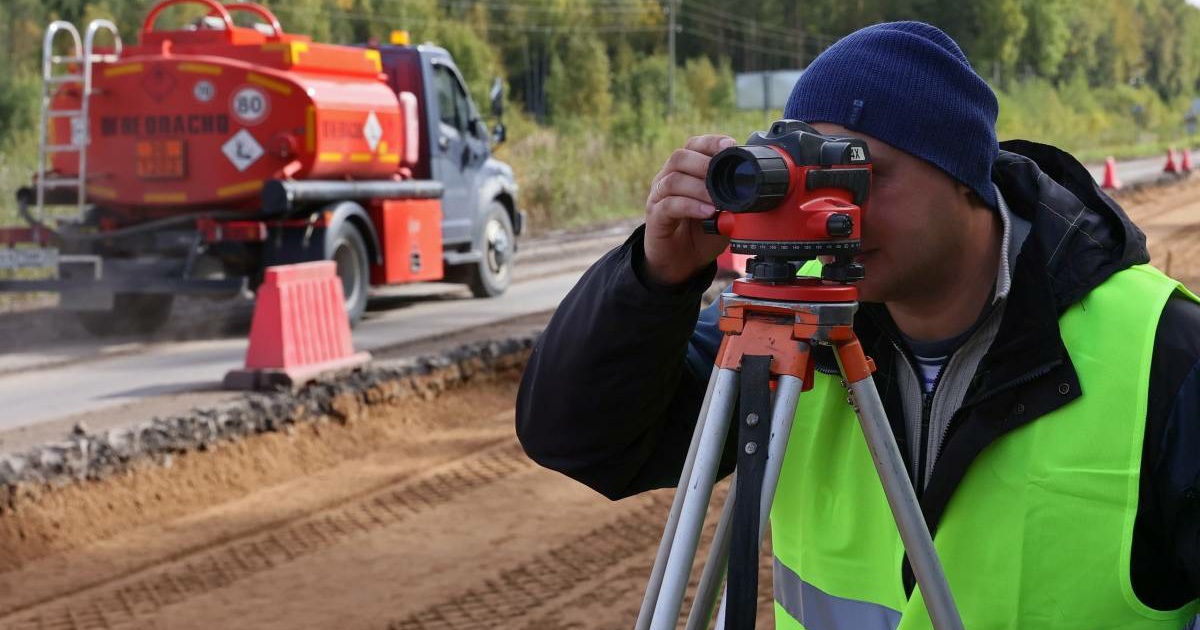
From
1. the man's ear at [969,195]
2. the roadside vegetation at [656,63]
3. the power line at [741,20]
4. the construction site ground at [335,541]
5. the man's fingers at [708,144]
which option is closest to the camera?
the man's fingers at [708,144]

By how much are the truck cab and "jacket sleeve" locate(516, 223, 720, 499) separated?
417 inches

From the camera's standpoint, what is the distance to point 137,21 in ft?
128

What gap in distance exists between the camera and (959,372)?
213cm

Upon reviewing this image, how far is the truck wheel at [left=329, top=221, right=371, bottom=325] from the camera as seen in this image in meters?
11.7

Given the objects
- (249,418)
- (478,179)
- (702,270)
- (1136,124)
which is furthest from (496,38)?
(702,270)

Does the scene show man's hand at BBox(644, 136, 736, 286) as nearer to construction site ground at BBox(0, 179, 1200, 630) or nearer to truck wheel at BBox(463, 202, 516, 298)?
construction site ground at BBox(0, 179, 1200, 630)

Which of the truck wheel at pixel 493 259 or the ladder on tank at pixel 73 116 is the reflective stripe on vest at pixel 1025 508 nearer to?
the ladder on tank at pixel 73 116

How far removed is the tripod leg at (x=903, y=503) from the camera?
6.10ft

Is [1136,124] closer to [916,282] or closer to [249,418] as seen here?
[249,418]

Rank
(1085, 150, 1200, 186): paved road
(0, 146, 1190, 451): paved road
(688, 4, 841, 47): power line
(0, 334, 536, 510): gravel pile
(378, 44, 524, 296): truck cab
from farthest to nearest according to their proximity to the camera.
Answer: (688, 4, 841, 47): power line → (1085, 150, 1200, 186): paved road → (378, 44, 524, 296): truck cab → (0, 146, 1190, 451): paved road → (0, 334, 536, 510): gravel pile

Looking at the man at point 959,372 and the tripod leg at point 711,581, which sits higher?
the man at point 959,372

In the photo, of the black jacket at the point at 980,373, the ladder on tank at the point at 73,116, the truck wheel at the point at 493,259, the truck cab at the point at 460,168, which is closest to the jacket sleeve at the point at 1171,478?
the black jacket at the point at 980,373

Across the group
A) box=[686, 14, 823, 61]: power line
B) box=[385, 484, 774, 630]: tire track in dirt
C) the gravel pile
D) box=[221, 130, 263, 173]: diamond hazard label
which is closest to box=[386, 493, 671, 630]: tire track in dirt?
box=[385, 484, 774, 630]: tire track in dirt

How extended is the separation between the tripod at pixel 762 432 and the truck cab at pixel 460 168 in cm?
1114
